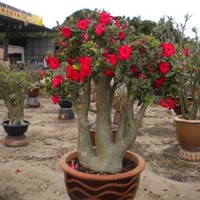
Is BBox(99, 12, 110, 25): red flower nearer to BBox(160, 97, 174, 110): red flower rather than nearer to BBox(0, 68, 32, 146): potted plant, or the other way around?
BBox(160, 97, 174, 110): red flower

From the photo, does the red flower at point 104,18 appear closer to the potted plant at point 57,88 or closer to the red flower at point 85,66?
the red flower at point 85,66

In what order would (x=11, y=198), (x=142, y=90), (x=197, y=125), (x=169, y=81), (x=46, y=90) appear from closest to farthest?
(x=142, y=90) < (x=169, y=81) < (x=46, y=90) < (x=11, y=198) < (x=197, y=125)

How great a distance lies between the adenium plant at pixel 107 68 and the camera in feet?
7.14

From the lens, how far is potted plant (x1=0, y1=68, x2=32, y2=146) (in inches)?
197

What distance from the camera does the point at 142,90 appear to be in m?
2.23

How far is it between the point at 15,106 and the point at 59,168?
1634 mm

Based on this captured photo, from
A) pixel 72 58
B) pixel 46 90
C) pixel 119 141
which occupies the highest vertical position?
pixel 72 58

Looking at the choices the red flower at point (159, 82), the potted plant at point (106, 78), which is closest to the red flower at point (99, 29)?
the potted plant at point (106, 78)

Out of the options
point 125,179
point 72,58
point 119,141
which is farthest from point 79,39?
point 125,179

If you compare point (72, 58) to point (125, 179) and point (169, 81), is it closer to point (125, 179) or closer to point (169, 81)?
point (169, 81)

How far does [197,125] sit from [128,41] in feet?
7.88

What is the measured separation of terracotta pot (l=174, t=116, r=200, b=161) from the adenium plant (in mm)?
2008

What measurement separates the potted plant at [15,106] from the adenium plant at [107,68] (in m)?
2.61


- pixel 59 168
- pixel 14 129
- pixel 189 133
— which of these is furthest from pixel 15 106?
pixel 189 133
